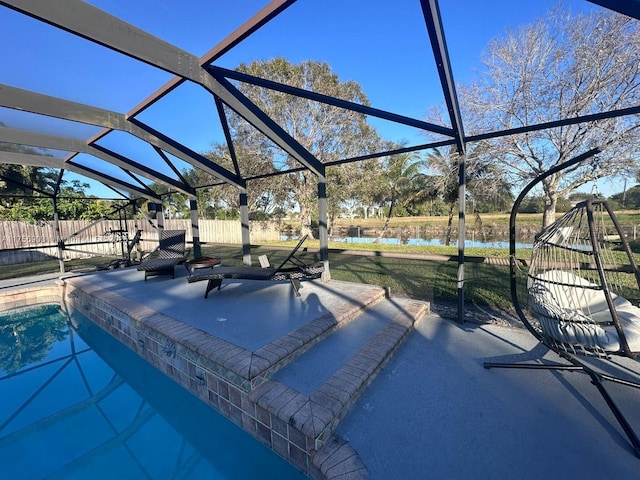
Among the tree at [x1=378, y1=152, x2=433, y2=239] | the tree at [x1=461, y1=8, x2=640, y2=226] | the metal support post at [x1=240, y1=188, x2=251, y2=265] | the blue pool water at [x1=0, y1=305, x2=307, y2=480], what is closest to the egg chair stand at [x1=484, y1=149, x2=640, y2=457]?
the blue pool water at [x1=0, y1=305, x2=307, y2=480]

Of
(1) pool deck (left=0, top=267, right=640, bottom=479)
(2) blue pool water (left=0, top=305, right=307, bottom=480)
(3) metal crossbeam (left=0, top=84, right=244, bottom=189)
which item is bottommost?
(2) blue pool water (left=0, top=305, right=307, bottom=480)

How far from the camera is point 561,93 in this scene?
1029cm

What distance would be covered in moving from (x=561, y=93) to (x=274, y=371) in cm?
1374

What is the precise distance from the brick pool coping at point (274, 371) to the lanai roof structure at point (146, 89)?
2008 millimetres

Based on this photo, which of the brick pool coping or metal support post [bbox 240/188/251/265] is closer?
the brick pool coping

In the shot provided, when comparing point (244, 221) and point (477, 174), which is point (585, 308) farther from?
point (477, 174)

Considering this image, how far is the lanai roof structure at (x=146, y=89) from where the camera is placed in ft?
8.39

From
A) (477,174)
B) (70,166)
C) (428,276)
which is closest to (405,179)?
(477,174)

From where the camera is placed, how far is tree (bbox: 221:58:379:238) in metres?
15.8

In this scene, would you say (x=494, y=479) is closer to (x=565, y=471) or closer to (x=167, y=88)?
(x=565, y=471)

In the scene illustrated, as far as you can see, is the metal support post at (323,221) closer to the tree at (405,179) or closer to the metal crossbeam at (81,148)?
the metal crossbeam at (81,148)

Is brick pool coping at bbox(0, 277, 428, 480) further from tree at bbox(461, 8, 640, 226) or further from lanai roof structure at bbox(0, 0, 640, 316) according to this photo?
tree at bbox(461, 8, 640, 226)

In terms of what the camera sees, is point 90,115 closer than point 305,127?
Yes

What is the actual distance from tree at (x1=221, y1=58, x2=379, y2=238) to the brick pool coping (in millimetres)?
13771
